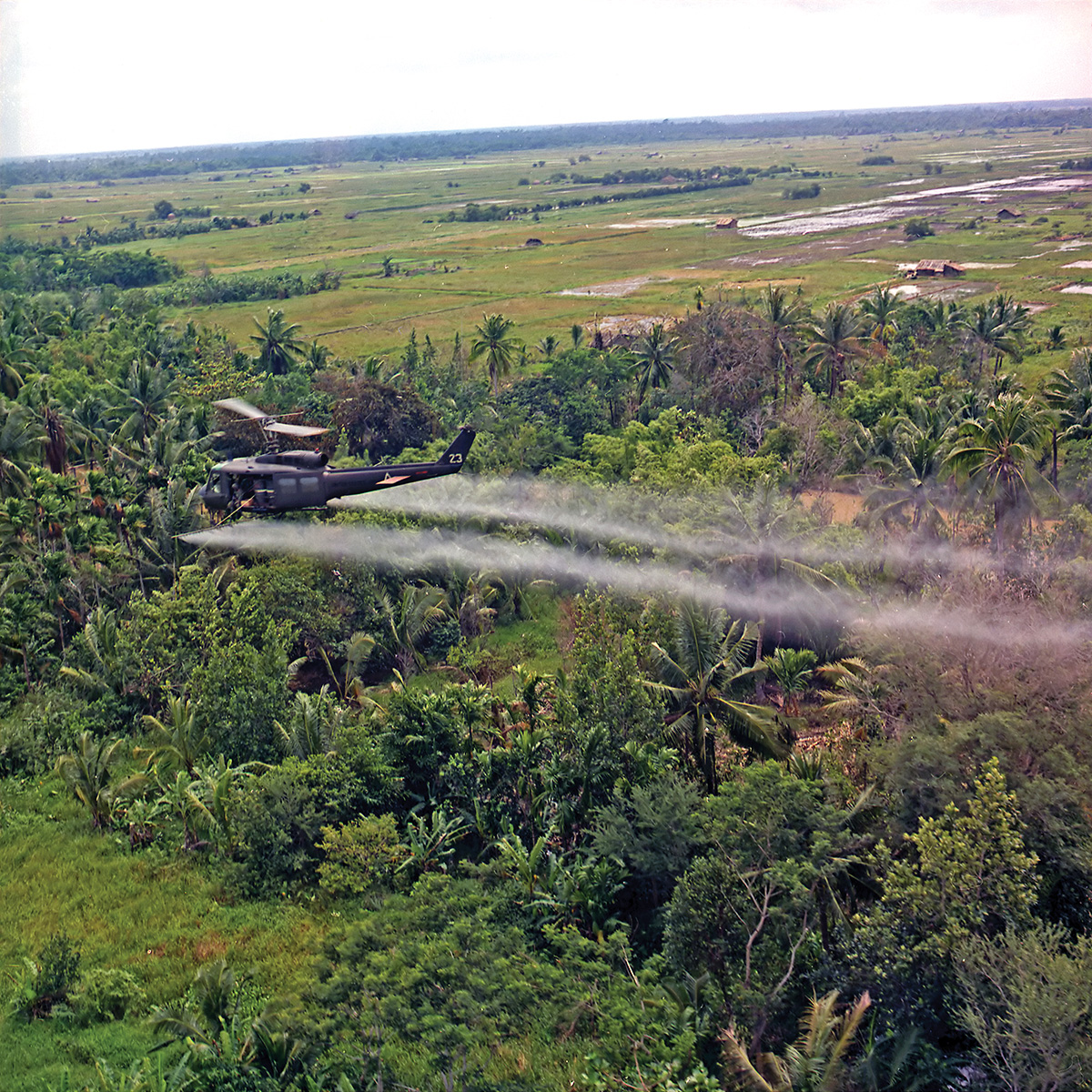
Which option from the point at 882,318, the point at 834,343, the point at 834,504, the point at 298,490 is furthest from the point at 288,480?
the point at 882,318

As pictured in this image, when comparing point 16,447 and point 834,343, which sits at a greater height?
point 834,343

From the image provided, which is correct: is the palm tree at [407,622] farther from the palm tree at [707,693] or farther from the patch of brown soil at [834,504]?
the patch of brown soil at [834,504]

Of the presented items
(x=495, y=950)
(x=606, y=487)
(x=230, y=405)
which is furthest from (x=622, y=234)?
(x=495, y=950)

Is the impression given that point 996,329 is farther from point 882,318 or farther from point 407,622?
point 407,622

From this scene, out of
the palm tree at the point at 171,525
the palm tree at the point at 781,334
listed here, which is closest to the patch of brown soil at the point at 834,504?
the palm tree at the point at 781,334

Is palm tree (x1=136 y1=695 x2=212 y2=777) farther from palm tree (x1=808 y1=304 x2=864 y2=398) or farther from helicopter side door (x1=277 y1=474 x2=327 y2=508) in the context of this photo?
palm tree (x1=808 y1=304 x2=864 y2=398)

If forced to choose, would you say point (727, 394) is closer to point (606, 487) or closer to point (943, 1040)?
point (606, 487)
